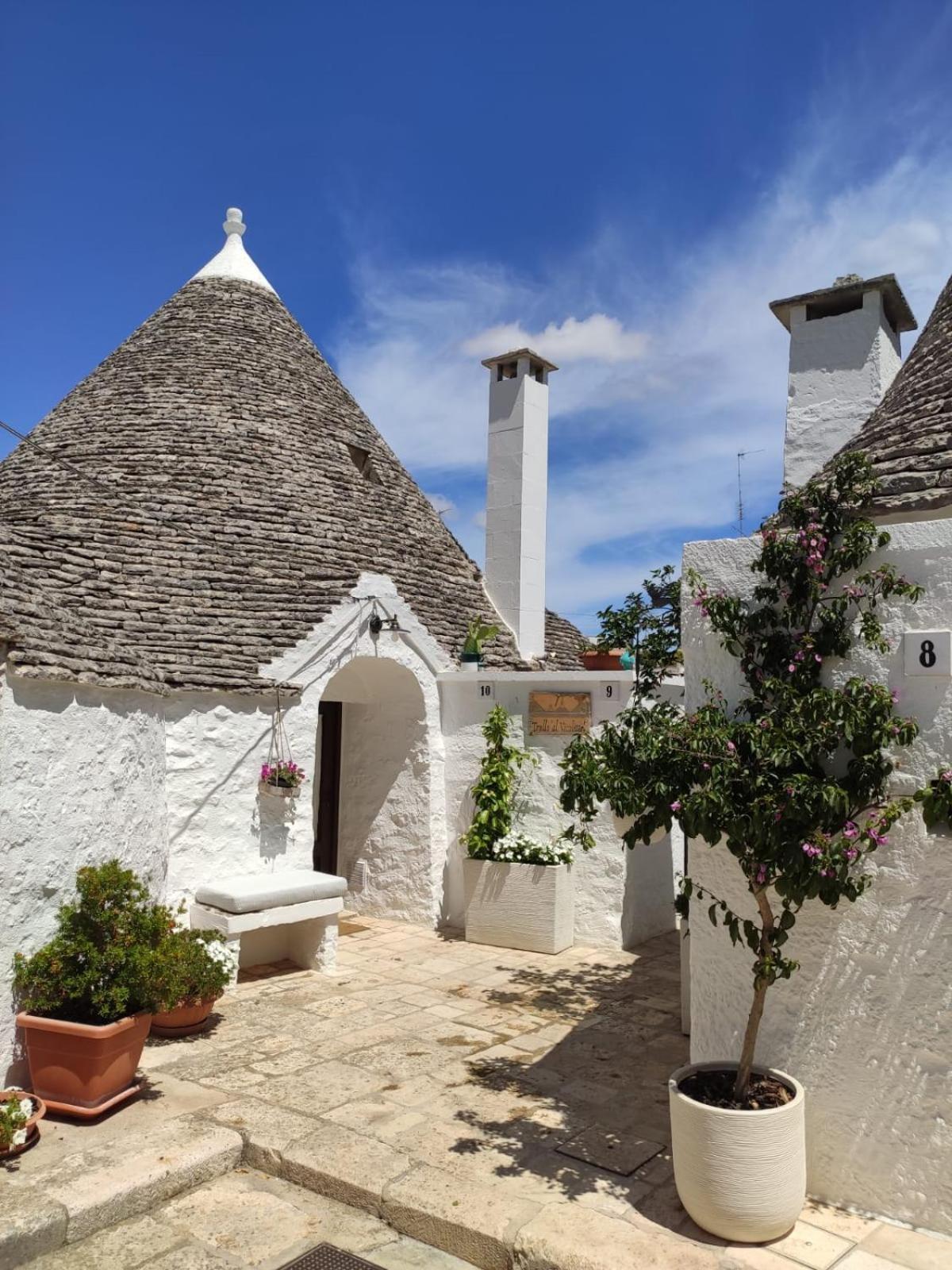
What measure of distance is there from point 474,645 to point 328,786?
Result: 8.90ft

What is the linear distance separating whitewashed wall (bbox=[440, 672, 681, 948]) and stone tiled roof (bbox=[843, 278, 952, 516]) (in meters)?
3.98

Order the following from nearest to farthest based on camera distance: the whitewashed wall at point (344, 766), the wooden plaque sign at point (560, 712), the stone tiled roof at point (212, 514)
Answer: the whitewashed wall at point (344, 766) < the stone tiled roof at point (212, 514) < the wooden plaque sign at point (560, 712)

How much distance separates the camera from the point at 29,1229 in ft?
13.8

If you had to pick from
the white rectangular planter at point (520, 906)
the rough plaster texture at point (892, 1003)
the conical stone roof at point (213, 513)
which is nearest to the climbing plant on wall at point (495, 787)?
the white rectangular planter at point (520, 906)

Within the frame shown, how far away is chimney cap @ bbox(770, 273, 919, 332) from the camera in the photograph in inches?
349

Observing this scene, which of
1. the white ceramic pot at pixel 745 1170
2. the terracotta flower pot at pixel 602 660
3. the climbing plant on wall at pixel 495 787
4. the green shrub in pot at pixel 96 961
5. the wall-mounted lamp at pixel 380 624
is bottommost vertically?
the white ceramic pot at pixel 745 1170

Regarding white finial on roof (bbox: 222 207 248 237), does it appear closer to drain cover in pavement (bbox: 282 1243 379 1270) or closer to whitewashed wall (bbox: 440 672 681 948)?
whitewashed wall (bbox: 440 672 681 948)

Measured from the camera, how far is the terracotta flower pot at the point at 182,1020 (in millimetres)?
6855

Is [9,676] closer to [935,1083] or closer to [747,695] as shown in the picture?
[747,695]

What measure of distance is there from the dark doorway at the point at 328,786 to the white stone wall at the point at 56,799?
4.48 m

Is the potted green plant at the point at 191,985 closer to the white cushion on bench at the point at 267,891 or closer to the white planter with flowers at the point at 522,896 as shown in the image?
the white cushion on bench at the point at 267,891

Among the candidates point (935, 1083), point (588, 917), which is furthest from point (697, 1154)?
point (588, 917)

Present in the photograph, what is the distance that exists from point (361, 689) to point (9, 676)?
19.0ft

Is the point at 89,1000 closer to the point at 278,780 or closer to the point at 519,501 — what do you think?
the point at 278,780
